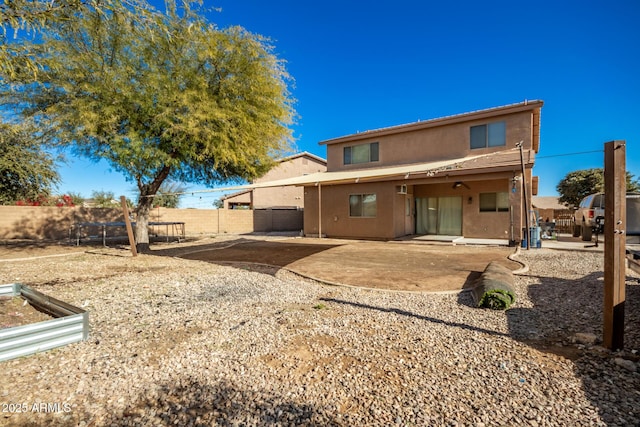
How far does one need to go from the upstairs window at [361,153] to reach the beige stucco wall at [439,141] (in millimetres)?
206

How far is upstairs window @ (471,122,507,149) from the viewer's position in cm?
1309

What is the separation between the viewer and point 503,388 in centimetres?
246

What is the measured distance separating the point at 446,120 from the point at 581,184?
27.7 meters

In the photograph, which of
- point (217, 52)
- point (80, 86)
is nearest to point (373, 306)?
point (217, 52)

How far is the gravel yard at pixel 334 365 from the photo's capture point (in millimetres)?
2176

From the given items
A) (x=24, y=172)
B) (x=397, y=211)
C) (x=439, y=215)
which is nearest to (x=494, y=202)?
(x=439, y=215)

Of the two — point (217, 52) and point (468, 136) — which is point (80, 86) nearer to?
point (217, 52)

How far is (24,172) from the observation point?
54.9ft

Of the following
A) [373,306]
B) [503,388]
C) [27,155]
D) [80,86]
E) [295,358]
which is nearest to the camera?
[503,388]

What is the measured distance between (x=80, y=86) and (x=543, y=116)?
17.5 metres

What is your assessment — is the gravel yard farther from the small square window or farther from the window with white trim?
the window with white trim

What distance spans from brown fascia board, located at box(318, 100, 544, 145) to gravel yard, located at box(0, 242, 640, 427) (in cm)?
937

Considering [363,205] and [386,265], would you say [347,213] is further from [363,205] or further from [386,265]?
[386,265]

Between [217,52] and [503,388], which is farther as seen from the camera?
[217,52]
